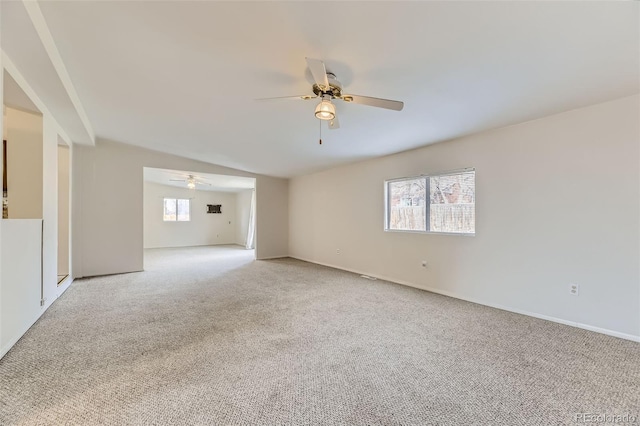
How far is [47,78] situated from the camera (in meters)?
2.48

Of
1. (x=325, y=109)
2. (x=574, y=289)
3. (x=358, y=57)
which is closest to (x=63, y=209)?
(x=325, y=109)

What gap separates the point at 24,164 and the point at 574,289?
6.42 metres

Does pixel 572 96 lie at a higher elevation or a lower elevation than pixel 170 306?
higher

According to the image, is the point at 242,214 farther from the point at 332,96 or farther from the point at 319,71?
the point at 319,71

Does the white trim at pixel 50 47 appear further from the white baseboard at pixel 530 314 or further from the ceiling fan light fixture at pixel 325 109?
the white baseboard at pixel 530 314

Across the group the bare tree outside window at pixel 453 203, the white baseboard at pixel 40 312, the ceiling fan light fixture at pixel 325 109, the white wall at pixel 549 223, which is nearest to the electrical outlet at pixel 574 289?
the white wall at pixel 549 223

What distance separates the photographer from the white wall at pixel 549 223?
8.25 feet

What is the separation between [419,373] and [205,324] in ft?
7.18

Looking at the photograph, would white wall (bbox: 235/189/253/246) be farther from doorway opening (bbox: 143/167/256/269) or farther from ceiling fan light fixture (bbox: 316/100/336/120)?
ceiling fan light fixture (bbox: 316/100/336/120)

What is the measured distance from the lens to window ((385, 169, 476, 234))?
3.71 m

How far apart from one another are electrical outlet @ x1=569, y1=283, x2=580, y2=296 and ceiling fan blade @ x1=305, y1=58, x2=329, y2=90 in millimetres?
3332

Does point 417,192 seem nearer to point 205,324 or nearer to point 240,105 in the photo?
point 240,105

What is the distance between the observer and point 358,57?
2051mm

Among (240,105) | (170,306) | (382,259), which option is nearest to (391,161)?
(382,259)
